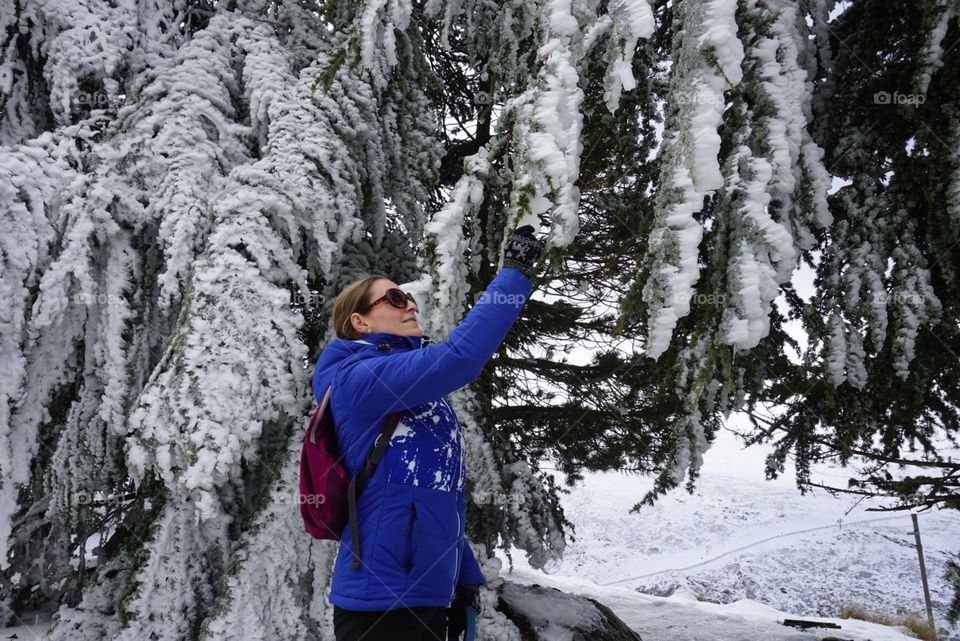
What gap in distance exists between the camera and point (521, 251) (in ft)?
5.20

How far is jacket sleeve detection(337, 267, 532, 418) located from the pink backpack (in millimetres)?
112

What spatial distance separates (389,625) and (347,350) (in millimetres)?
791

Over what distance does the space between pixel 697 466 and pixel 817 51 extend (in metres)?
1.87

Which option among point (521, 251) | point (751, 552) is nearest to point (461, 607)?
point (521, 251)

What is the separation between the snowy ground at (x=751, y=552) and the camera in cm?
1308

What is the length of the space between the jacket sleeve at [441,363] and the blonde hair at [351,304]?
0.33m

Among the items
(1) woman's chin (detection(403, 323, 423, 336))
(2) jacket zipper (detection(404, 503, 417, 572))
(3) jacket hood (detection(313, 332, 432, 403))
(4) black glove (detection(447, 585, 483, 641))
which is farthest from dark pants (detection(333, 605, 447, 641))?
(1) woman's chin (detection(403, 323, 423, 336))

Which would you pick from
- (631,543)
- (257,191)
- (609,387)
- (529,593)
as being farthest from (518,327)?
(631,543)

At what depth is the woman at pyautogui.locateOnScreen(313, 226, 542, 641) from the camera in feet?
4.86

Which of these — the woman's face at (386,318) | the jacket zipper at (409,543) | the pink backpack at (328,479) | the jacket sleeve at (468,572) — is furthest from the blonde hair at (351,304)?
the jacket sleeve at (468,572)

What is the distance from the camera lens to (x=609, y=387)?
5.67 m

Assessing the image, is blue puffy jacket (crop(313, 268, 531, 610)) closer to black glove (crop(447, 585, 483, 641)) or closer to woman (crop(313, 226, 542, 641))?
woman (crop(313, 226, 542, 641))

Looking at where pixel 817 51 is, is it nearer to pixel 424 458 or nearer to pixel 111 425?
pixel 424 458

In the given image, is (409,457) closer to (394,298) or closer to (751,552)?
(394,298)
